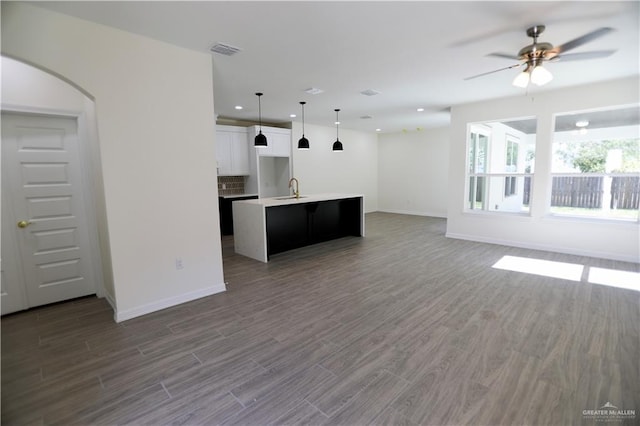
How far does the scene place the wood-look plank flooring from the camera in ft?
6.07

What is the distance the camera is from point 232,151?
721cm

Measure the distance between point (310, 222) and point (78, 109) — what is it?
379cm

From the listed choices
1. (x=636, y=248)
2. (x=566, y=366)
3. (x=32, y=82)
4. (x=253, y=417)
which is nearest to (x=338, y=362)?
(x=253, y=417)

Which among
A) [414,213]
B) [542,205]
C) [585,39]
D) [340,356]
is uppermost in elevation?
[585,39]

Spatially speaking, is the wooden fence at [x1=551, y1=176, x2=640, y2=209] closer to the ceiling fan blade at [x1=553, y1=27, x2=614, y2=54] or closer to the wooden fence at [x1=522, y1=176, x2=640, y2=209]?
the wooden fence at [x1=522, y1=176, x2=640, y2=209]

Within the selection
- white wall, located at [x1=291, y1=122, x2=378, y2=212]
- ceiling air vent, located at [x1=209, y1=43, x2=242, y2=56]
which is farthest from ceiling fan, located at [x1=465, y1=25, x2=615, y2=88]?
white wall, located at [x1=291, y1=122, x2=378, y2=212]

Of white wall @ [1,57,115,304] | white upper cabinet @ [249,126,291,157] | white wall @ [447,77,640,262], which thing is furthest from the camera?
white upper cabinet @ [249,126,291,157]

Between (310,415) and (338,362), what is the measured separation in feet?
1.76

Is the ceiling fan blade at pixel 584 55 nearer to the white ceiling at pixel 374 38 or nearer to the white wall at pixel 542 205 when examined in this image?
the white ceiling at pixel 374 38

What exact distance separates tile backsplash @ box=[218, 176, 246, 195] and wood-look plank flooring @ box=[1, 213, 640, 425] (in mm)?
4050

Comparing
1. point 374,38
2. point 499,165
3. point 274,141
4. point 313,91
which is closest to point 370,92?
point 313,91

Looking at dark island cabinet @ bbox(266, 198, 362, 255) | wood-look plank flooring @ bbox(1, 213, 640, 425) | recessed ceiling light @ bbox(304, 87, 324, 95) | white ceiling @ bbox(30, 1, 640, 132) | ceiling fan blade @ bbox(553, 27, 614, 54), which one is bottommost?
wood-look plank flooring @ bbox(1, 213, 640, 425)

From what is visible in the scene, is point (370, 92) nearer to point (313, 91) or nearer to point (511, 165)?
point (313, 91)

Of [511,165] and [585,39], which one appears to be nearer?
[585,39]
